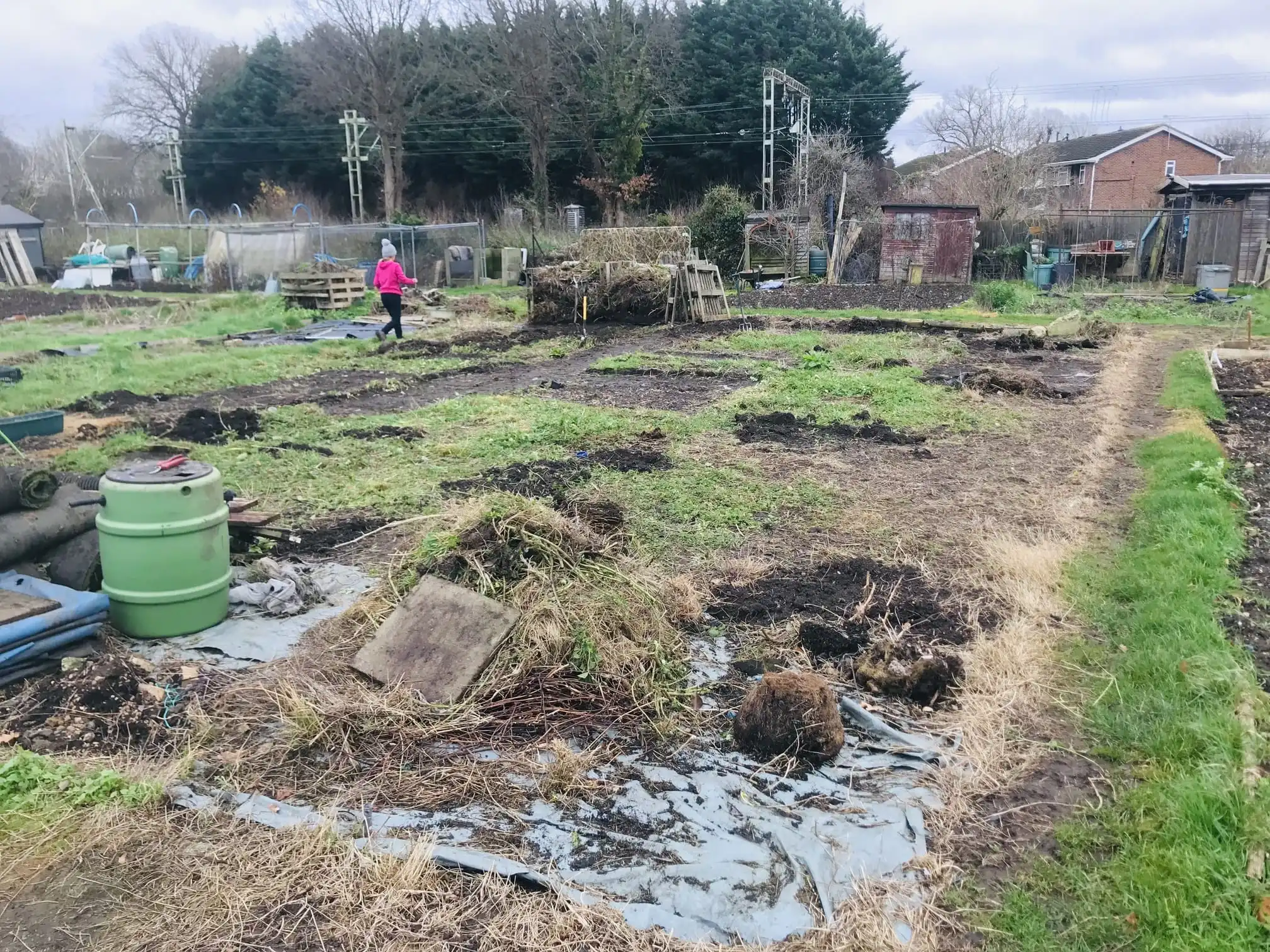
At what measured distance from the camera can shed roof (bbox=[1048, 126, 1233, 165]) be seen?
153 feet

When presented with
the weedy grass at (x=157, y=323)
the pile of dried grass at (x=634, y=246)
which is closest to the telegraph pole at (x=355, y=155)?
the weedy grass at (x=157, y=323)

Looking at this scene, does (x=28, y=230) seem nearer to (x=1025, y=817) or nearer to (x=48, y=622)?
(x=48, y=622)

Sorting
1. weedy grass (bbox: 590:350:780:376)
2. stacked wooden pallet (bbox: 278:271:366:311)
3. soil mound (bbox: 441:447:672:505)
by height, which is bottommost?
soil mound (bbox: 441:447:672:505)

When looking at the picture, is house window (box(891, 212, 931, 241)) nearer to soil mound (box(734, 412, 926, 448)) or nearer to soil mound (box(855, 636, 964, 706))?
soil mound (box(734, 412, 926, 448))

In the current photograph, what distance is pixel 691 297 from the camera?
2008cm

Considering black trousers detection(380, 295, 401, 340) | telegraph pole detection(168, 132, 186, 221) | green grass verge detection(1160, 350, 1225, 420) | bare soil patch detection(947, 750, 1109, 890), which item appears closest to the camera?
bare soil patch detection(947, 750, 1109, 890)

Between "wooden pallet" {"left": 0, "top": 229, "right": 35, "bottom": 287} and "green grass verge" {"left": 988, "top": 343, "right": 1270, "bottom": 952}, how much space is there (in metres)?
35.3

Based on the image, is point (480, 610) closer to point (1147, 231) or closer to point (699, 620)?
point (699, 620)

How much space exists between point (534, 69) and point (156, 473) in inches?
1393

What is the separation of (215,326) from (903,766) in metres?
18.2

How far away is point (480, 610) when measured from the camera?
451cm

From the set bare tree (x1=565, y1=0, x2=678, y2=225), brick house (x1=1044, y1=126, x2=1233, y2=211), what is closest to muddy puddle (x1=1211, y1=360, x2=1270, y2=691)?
bare tree (x1=565, y1=0, x2=678, y2=225)

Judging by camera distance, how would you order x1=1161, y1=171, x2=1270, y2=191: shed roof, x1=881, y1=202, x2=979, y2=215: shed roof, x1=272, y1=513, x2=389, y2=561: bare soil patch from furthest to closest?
x1=881, y1=202, x2=979, y2=215: shed roof → x1=1161, y1=171, x2=1270, y2=191: shed roof → x1=272, y1=513, x2=389, y2=561: bare soil patch

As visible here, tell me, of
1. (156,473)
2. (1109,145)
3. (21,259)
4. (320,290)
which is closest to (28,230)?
(21,259)
